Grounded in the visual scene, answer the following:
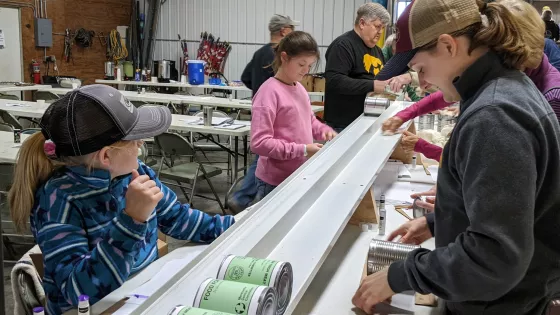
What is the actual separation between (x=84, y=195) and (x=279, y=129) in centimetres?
153

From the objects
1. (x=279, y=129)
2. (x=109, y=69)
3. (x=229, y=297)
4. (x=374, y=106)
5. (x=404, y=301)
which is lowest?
(x=404, y=301)

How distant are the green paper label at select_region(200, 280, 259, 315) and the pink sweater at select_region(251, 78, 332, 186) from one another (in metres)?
1.88

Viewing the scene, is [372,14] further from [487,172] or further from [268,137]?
[487,172]

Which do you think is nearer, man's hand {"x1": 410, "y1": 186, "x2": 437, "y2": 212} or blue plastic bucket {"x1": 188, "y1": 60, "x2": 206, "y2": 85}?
man's hand {"x1": 410, "y1": 186, "x2": 437, "y2": 212}

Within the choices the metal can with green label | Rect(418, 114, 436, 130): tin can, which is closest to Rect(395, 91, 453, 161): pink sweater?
Rect(418, 114, 436, 130): tin can

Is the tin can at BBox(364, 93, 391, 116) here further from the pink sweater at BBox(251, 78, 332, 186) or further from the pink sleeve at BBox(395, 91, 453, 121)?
the pink sleeve at BBox(395, 91, 453, 121)

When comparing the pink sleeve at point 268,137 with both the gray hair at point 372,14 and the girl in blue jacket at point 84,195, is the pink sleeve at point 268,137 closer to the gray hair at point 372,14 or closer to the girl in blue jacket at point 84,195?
the girl in blue jacket at point 84,195

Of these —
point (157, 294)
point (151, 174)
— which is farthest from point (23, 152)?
point (157, 294)

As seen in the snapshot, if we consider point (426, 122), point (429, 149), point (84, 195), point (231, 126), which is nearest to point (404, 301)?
point (84, 195)

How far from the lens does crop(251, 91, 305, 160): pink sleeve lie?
2.87 meters

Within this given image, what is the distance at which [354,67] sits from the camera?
13.2 feet

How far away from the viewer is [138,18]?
12219mm

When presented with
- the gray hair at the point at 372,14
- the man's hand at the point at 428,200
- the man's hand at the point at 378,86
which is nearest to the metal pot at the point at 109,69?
the gray hair at the point at 372,14

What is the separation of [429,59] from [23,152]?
1.25 meters
